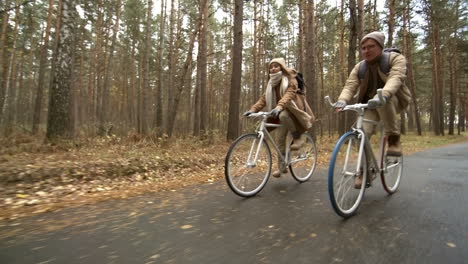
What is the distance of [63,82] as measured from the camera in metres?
7.71

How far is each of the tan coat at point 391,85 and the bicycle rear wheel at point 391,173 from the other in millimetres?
720

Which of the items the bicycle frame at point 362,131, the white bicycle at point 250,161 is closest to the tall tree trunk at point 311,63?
the white bicycle at point 250,161

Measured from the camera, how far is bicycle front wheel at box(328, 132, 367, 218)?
247 cm

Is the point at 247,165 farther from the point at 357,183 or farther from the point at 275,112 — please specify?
the point at 357,183

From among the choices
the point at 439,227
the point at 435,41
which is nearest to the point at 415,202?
the point at 439,227

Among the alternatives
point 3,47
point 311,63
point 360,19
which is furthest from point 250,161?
point 3,47

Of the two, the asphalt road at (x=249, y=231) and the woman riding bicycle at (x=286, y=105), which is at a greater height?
the woman riding bicycle at (x=286, y=105)

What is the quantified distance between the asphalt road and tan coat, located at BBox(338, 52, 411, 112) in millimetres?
1268

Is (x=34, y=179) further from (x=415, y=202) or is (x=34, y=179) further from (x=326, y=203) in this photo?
(x=415, y=202)

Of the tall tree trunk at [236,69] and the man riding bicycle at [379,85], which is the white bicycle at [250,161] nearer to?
the man riding bicycle at [379,85]

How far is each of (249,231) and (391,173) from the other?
2406 millimetres

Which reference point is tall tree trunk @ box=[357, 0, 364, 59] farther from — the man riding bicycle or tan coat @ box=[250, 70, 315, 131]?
the man riding bicycle

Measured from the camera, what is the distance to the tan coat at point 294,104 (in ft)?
13.3

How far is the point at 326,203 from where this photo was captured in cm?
312
